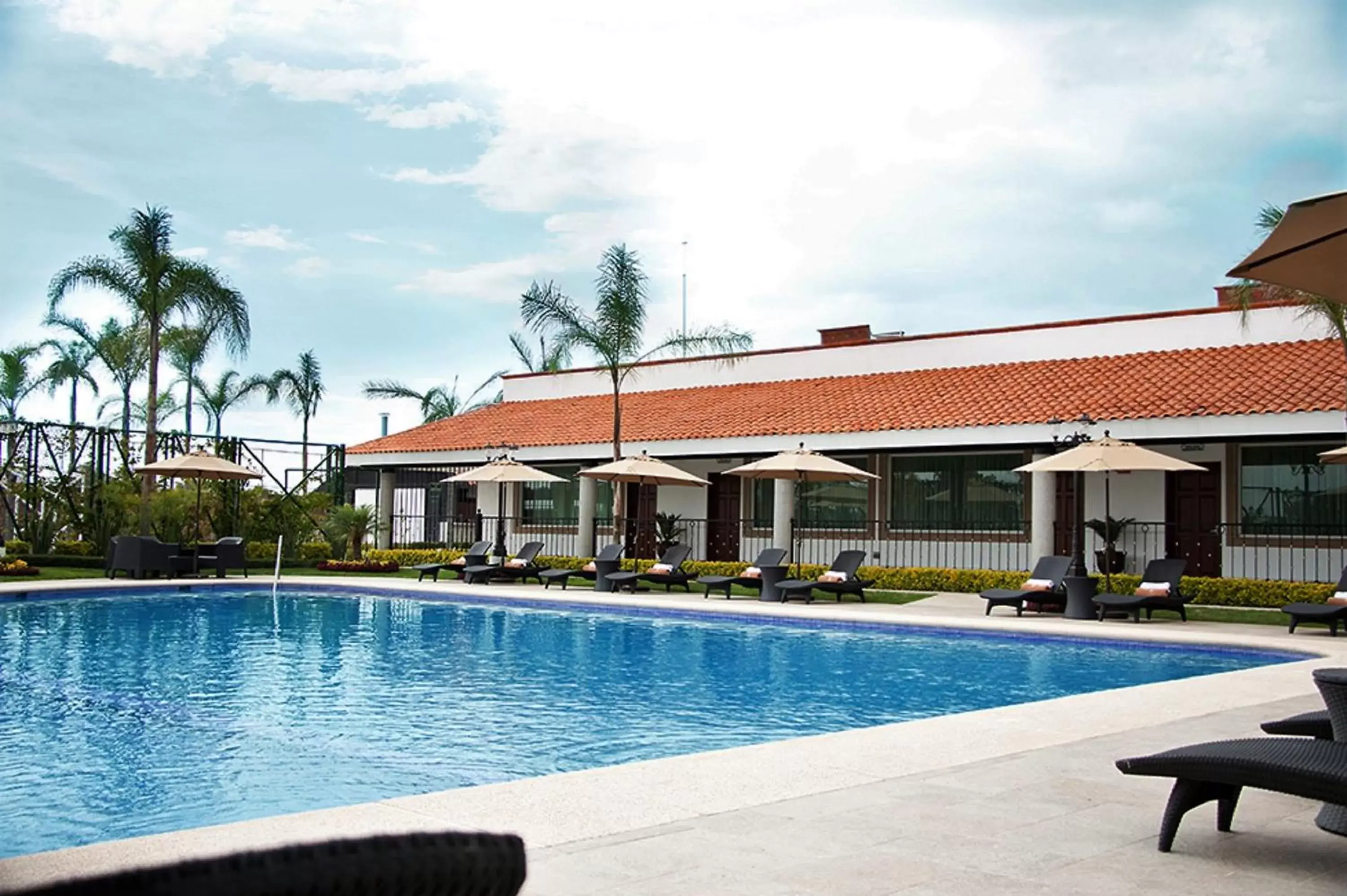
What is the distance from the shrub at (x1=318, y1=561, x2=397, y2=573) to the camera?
28203 millimetres

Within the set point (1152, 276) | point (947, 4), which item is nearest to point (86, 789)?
point (947, 4)

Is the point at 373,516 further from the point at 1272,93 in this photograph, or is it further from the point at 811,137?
the point at 1272,93

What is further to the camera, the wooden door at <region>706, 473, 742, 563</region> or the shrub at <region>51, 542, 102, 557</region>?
the wooden door at <region>706, 473, 742, 563</region>

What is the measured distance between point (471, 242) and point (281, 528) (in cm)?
1188

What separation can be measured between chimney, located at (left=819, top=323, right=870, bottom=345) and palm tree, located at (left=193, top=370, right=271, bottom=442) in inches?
720

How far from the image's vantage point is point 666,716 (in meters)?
10.2

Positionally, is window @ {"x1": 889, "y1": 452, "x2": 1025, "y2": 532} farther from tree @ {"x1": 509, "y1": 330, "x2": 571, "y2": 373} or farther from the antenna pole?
tree @ {"x1": 509, "y1": 330, "x2": 571, "y2": 373}

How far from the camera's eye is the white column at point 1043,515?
21.5 metres

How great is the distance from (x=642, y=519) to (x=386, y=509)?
686 centimetres

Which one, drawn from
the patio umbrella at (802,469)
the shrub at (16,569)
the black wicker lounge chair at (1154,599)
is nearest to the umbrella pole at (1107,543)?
the black wicker lounge chair at (1154,599)

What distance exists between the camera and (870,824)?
17.7ft

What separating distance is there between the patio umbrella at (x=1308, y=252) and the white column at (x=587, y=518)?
840 inches

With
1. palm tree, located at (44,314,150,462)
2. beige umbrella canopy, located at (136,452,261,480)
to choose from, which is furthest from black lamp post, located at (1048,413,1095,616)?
palm tree, located at (44,314,150,462)

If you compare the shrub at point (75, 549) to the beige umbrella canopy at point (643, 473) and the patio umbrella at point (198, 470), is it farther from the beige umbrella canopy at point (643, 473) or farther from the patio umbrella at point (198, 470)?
the beige umbrella canopy at point (643, 473)
